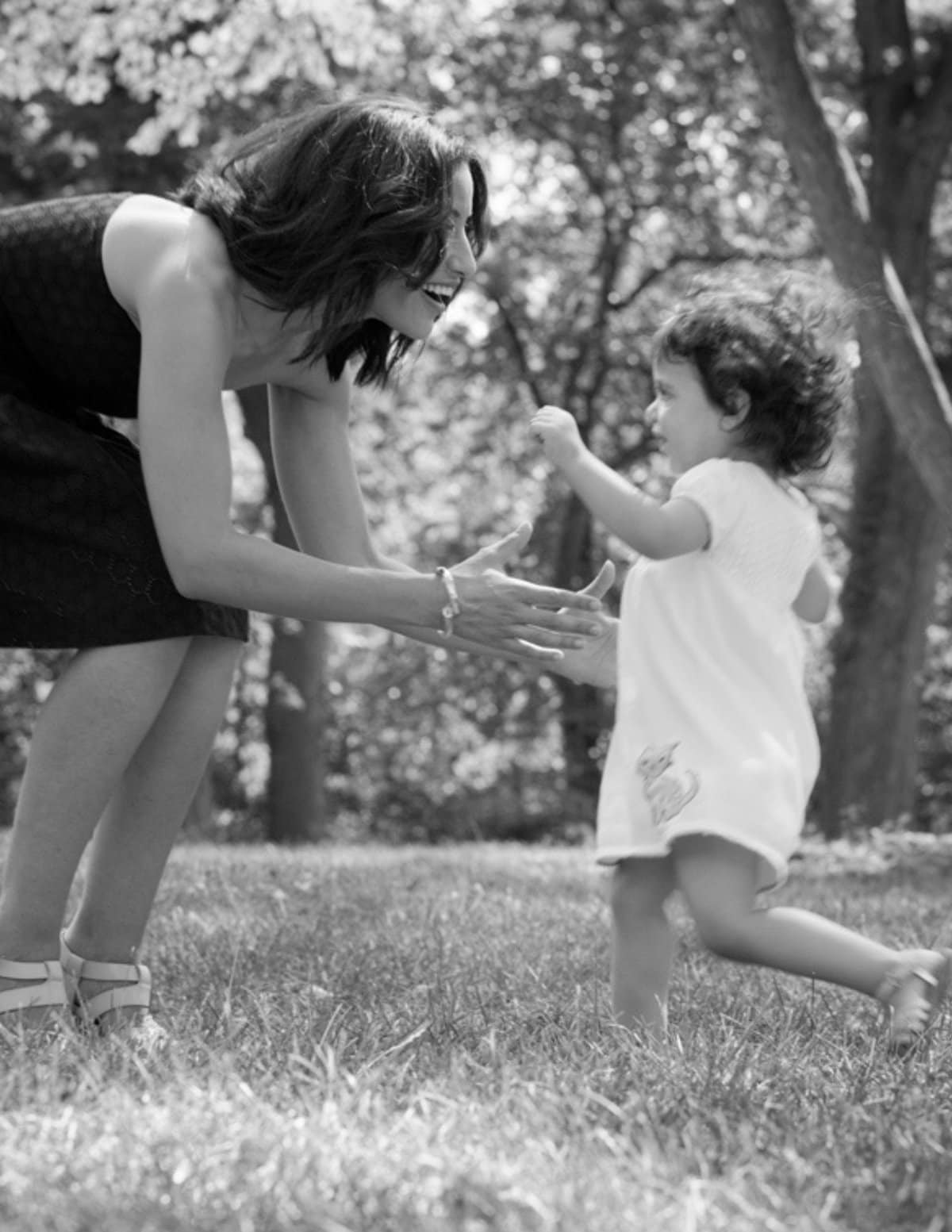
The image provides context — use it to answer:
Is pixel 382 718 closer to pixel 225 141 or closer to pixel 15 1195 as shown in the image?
pixel 225 141

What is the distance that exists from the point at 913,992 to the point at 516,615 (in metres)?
0.84

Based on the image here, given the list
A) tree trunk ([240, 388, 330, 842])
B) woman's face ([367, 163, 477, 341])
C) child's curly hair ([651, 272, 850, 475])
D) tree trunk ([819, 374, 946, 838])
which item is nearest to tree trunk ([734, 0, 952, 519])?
tree trunk ([819, 374, 946, 838])

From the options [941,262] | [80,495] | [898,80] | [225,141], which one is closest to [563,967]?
[80,495]

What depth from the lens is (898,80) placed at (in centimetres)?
1093

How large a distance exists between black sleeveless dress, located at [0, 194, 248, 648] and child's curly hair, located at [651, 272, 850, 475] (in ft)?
3.18

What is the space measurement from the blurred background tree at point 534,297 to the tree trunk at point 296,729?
0.09ft

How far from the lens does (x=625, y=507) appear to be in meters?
2.78

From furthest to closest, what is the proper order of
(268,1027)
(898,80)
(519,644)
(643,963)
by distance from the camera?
(898,80), (643,963), (519,644), (268,1027)

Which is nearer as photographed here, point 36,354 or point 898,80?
point 36,354

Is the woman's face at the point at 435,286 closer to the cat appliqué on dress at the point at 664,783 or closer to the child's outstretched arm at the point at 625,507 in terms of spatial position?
the child's outstretched arm at the point at 625,507

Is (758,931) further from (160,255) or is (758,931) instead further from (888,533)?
(888,533)

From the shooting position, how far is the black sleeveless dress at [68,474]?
265 cm

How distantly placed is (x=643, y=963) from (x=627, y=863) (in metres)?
0.17

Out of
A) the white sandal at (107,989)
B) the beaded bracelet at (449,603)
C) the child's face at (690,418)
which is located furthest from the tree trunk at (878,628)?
the beaded bracelet at (449,603)
